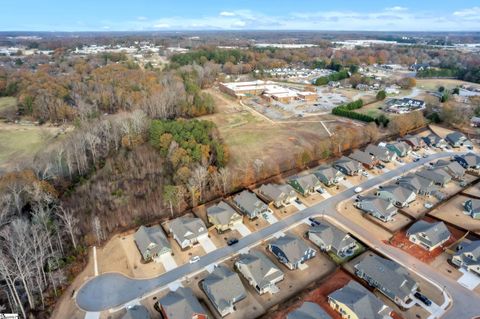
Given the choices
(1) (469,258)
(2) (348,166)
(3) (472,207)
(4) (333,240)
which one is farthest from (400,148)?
(4) (333,240)

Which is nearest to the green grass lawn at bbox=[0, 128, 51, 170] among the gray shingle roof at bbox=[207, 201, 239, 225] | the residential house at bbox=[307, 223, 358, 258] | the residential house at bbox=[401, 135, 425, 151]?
the gray shingle roof at bbox=[207, 201, 239, 225]

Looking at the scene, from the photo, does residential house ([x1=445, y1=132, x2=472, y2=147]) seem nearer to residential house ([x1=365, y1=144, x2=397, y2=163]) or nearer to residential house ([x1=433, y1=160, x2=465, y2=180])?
residential house ([x1=433, y1=160, x2=465, y2=180])

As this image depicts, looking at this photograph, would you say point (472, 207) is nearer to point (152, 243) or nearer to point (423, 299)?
point (423, 299)

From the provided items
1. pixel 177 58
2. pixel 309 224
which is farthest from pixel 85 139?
pixel 177 58

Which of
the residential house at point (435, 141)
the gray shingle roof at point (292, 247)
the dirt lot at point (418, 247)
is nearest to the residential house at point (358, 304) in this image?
the gray shingle roof at point (292, 247)

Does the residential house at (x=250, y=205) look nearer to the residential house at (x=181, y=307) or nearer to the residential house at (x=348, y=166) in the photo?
the residential house at (x=181, y=307)
